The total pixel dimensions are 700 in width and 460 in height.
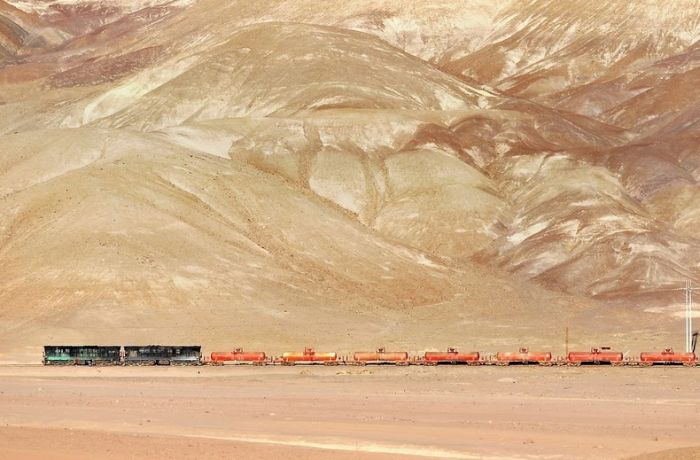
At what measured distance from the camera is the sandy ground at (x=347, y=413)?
3962 centimetres

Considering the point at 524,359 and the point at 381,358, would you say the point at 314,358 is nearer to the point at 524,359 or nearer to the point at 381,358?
the point at 381,358

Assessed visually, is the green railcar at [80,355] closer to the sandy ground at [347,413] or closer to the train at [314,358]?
the train at [314,358]

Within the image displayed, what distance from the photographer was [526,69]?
604 feet

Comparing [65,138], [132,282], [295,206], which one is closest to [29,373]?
[132,282]

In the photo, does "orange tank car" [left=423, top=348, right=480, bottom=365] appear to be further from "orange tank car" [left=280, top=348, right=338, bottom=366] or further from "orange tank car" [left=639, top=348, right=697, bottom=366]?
"orange tank car" [left=639, top=348, right=697, bottom=366]

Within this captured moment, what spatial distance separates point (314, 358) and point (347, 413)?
23721 millimetres

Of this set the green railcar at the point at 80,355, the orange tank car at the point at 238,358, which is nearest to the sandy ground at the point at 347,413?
the green railcar at the point at 80,355

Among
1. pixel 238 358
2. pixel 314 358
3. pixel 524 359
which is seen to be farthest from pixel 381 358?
pixel 238 358

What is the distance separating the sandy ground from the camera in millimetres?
39625

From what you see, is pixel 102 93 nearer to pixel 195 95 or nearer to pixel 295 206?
pixel 195 95

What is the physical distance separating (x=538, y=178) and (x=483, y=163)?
7.46 m

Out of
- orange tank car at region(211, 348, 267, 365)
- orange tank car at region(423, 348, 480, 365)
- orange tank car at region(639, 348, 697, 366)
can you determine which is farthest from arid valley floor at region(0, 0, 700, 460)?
orange tank car at region(639, 348, 697, 366)

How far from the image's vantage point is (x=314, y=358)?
239 ft

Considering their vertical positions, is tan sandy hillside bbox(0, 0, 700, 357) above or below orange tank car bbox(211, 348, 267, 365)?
above
